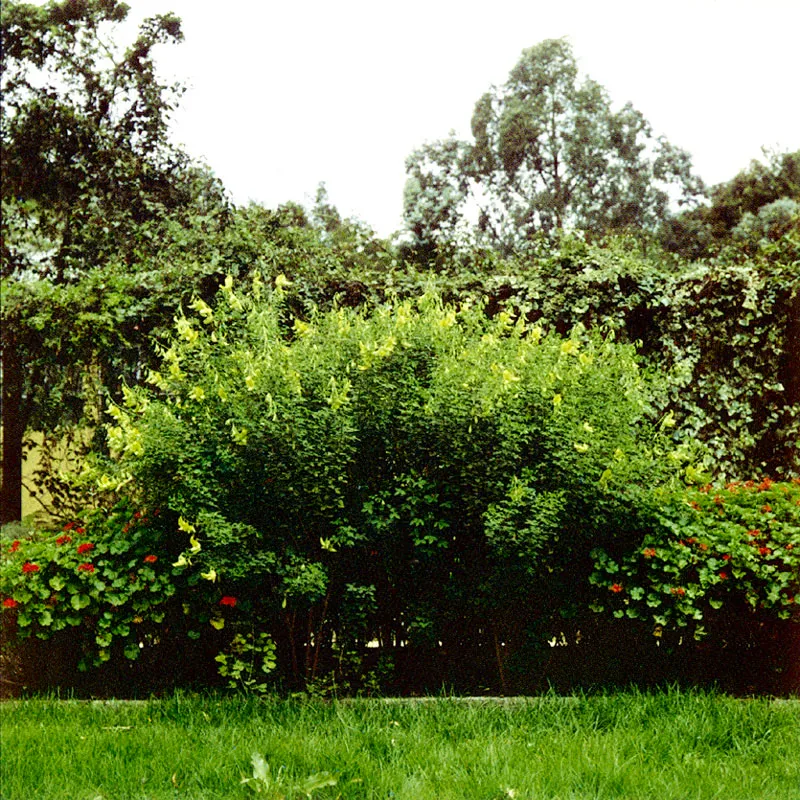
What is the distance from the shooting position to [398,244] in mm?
17469

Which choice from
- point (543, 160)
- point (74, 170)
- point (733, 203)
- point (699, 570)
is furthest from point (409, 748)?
point (733, 203)

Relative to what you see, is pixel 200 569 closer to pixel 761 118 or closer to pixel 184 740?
pixel 184 740

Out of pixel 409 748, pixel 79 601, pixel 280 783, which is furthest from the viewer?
pixel 79 601

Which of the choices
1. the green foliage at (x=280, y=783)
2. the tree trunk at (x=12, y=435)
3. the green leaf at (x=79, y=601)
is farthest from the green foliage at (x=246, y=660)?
the tree trunk at (x=12, y=435)

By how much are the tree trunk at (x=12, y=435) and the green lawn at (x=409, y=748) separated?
331 centimetres

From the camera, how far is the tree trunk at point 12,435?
22.5 ft

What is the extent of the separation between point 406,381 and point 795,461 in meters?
4.07

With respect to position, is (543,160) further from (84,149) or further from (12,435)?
(12,435)

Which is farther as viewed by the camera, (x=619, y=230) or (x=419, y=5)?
(x=619, y=230)

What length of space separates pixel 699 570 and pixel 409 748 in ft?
5.86

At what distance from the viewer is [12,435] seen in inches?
278

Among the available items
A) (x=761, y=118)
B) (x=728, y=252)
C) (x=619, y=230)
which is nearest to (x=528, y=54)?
(x=619, y=230)

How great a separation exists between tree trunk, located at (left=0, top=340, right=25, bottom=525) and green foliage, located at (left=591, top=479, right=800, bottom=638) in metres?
4.77

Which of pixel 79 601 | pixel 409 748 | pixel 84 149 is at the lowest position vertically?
pixel 409 748
